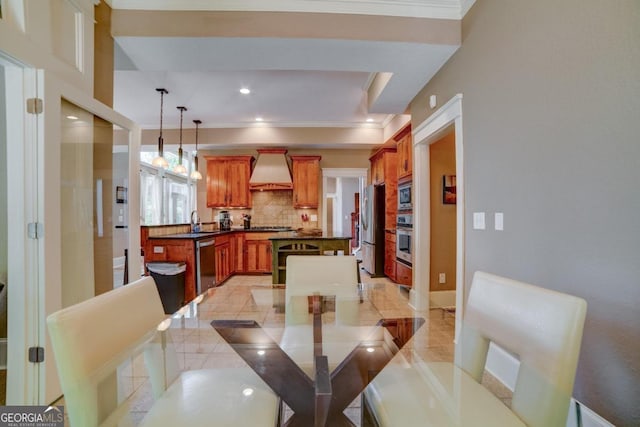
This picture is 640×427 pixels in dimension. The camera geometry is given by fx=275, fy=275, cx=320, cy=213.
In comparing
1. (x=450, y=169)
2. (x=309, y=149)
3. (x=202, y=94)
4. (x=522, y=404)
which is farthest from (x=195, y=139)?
(x=522, y=404)

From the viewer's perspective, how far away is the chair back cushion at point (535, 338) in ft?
2.78

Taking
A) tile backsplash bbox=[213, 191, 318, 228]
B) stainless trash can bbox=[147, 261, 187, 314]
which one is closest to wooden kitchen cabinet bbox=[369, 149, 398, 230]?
tile backsplash bbox=[213, 191, 318, 228]

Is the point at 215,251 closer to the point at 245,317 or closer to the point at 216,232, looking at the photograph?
the point at 216,232

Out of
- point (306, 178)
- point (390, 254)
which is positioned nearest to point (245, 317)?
point (390, 254)

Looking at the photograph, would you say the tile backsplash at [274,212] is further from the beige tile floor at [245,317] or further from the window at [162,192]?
the beige tile floor at [245,317]

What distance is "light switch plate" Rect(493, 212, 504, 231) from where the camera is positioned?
1.94 m

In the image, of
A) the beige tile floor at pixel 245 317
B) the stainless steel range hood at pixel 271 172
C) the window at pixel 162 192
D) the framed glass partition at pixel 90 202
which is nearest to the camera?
the beige tile floor at pixel 245 317

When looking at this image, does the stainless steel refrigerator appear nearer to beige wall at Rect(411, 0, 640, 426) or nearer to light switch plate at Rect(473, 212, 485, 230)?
light switch plate at Rect(473, 212, 485, 230)

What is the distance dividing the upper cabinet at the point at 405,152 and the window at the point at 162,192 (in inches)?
179

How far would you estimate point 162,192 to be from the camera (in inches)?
289

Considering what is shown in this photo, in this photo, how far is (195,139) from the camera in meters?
5.60

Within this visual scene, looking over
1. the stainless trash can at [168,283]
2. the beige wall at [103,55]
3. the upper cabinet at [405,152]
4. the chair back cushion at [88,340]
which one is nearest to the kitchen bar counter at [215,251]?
the stainless trash can at [168,283]

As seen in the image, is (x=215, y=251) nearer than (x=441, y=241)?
No

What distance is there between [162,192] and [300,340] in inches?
281
